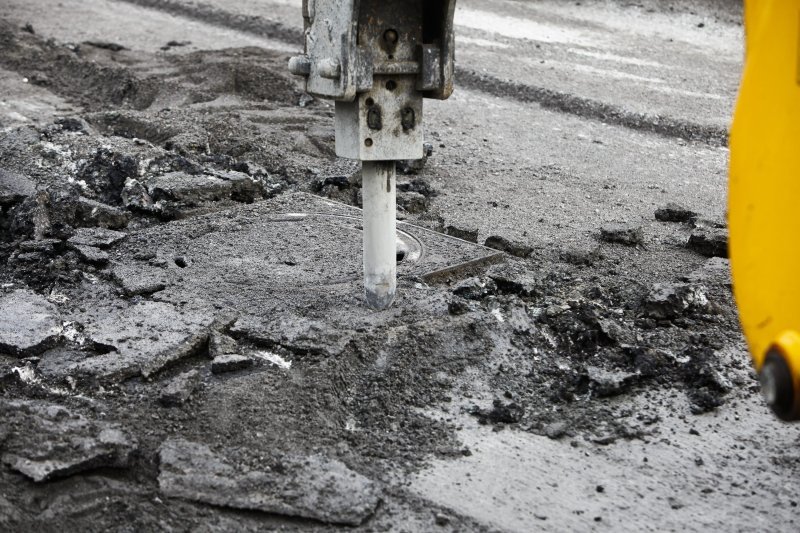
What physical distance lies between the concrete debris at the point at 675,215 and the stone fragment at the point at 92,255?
3070 mm

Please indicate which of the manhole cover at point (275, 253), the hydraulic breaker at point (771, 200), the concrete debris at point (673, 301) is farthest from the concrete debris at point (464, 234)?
the hydraulic breaker at point (771, 200)

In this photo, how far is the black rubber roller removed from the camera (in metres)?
2.22

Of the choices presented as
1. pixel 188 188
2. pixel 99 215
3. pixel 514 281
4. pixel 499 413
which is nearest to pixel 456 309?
pixel 514 281

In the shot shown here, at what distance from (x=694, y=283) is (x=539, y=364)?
1125mm

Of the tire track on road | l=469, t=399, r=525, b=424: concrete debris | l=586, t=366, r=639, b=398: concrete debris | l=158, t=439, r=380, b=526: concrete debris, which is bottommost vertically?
l=469, t=399, r=525, b=424: concrete debris

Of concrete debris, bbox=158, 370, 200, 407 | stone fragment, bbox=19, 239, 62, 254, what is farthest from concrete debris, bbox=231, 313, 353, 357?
stone fragment, bbox=19, 239, 62, 254

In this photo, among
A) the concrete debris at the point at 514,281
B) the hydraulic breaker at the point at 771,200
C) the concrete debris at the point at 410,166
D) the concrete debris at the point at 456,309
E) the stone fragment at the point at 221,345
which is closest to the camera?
the hydraulic breaker at the point at 771,200

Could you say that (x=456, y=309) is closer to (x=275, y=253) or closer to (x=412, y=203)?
(x=275, y=253)

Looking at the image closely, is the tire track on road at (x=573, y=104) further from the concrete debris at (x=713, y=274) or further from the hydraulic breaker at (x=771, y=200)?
the hydraulic breaker at (x=771, y=200)

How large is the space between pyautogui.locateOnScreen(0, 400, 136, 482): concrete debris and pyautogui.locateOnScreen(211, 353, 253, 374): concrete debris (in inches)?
18.2

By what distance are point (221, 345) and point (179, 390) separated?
353 mm

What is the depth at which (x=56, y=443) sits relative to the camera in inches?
124

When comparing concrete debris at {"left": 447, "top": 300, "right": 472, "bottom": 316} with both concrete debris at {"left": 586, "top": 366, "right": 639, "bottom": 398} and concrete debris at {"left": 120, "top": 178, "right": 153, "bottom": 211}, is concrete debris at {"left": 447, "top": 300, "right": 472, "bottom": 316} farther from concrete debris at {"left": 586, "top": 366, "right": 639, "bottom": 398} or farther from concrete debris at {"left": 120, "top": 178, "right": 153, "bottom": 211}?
concrete debris at {"left": 120, "top": 178, "right": 153, "bottom": 211}

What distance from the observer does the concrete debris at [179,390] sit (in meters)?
3.48
